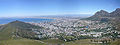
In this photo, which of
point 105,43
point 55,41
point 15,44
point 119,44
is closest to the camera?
point 119,44

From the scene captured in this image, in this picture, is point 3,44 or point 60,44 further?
point 60,44

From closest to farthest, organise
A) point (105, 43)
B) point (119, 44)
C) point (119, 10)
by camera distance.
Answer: point (119, 44) → point (105, 43) → point (119, 10)

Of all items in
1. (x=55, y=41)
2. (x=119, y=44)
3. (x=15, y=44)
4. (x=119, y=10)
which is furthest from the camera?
(x=119, y=10)

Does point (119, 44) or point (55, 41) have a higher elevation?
point (119, 44)

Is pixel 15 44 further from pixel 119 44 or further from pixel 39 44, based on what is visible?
pixel 119 44

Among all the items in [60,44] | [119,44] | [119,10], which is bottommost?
[60,44]

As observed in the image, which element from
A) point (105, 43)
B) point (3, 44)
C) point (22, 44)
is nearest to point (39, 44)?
point (22, 44)

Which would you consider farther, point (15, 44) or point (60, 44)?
point (60, 44)

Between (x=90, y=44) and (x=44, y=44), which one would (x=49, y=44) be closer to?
(x=44, y=44)

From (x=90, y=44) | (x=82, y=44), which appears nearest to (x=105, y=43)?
(x=90, y=44)

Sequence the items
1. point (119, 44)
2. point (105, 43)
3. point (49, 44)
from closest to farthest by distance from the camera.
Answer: point (119, 44) < point (105, 43) < point (49, 44)
